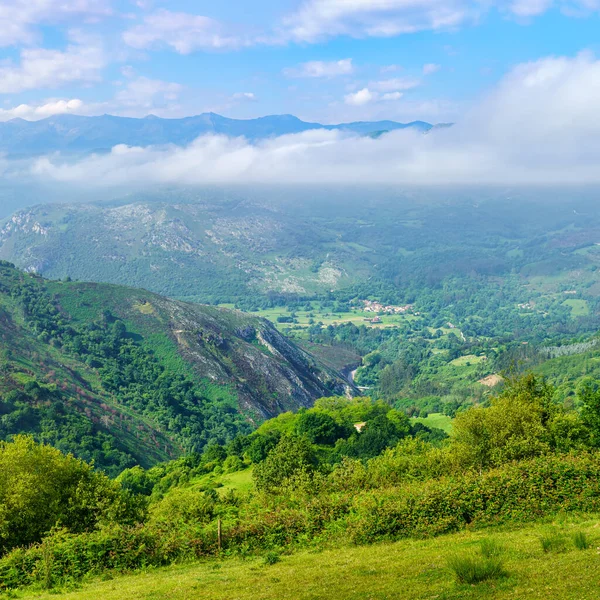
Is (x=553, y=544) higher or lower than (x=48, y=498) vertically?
lower

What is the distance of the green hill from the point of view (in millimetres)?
103312

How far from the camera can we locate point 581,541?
24719 mm

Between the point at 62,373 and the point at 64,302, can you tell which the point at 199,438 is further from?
the point at 64,302

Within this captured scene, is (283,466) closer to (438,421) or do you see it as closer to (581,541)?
(581,541)

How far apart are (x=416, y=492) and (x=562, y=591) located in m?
14.5

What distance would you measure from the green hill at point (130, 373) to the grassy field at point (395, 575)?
237ft

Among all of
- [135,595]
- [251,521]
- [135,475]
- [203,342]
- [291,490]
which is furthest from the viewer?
[203,342]

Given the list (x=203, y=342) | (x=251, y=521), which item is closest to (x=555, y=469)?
(x=251, y=521)

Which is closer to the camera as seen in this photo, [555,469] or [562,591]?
[562,591]

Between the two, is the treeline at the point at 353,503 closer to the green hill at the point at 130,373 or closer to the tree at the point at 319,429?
the tree at the point at 319,429

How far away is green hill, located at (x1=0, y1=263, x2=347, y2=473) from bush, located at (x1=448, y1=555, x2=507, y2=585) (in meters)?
82.9

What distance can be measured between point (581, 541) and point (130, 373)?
130812 millimetres

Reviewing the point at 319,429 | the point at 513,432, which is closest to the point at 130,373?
the point at 319,429

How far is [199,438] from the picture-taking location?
125 metres
